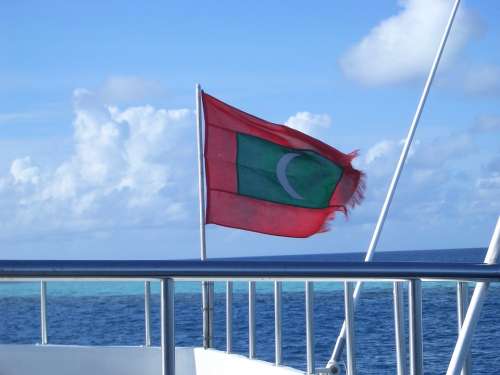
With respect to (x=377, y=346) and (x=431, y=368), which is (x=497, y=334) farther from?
(x=431, y=368)

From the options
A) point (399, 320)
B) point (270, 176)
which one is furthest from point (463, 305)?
point (270, 176)

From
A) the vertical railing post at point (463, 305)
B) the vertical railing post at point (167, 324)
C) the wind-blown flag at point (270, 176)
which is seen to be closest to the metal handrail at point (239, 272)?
the vertical railing post at point (167, 324)

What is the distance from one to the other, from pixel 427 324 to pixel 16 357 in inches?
1111

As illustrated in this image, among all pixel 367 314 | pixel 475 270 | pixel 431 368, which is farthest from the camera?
pixel 367 314

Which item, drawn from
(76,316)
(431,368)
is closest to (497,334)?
(431,368)

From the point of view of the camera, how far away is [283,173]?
9.53 metres

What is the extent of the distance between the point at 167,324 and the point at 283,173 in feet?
21.2

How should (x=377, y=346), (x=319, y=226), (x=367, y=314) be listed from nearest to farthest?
(x=319, y=226), (x=377, y=346), (x=367, y=314)

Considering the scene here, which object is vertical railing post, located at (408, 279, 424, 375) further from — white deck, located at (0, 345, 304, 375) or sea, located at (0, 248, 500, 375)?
sea, located at (0, 248, 500, 375)

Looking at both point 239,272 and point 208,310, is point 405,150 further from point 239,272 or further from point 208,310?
point 239,272

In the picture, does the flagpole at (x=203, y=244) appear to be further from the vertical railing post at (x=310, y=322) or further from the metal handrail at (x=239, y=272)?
the metal handrail at (x=239, y=272)

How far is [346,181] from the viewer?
9188 millimetres

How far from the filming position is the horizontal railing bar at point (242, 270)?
9.63ft

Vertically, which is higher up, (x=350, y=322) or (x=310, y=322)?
(x=310, y=322)
